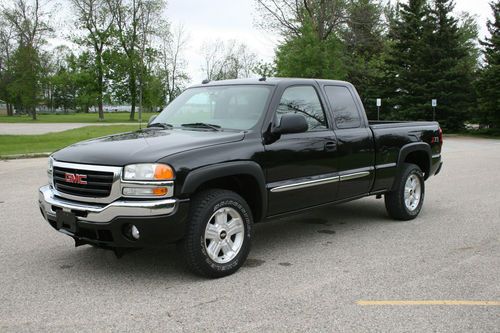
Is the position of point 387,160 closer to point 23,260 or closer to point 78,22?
point 23,260

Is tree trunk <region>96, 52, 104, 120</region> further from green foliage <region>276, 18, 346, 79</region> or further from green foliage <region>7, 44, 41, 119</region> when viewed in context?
green foliage <region>276, 18, 346, 79</region>

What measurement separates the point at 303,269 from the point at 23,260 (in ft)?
9.12

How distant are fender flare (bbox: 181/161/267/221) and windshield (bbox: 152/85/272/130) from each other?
1.70 feet

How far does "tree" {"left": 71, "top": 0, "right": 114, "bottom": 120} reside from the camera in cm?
5688

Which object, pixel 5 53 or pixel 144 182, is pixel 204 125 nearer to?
pixel 144 182

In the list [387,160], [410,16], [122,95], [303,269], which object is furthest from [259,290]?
[122,95]

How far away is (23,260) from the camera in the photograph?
509 centimetres

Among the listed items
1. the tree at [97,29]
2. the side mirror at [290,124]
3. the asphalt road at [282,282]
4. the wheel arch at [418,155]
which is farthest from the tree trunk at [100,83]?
the side mirror at [290,124]

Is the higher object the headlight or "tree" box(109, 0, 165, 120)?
"tree" box(109, 0, 165, 120)

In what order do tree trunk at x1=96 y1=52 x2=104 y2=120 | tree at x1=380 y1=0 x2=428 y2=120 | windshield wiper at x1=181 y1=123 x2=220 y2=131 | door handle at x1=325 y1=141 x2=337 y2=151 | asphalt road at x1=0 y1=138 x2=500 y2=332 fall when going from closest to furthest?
asphalt road at x1=0 y1=138 x2=500 y2=332, windshield wiper at x1=181 y1=123 x2=220 y2=131, door handle at x1=325 y1=141 x2=337 y2=151, tree at x1=380 y1=0 x2=428 y2=120, tree trunk at x1=96 y1=52 x2=104 y2=120

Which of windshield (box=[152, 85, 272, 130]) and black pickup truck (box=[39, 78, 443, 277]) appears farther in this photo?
windshield (box=[152, 85, 272, 130])

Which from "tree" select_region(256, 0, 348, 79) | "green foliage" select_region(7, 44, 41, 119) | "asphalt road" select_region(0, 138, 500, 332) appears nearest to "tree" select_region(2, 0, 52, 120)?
"green foliage" select_region(7, 44, 41, 119)

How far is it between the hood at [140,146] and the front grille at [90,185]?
92mm

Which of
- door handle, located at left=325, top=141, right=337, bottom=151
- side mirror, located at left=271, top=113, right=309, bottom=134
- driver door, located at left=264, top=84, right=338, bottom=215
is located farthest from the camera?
door handle, located at left=325, top=141, right=337, bottom=151
